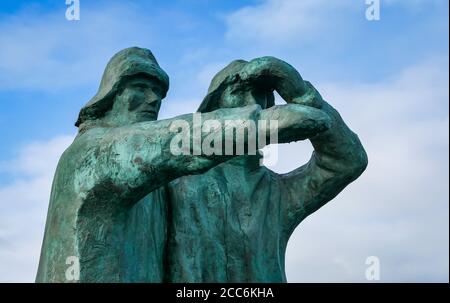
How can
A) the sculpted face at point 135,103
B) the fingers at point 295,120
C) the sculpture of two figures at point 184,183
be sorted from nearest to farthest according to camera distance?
the fingers at point 295,120 < the sculpture of two figures at point 184,183 < the sculpted face at point 135,103

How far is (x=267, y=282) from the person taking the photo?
6559 mm

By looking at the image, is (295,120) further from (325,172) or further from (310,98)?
(325,172)

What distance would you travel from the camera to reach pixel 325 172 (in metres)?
7.02

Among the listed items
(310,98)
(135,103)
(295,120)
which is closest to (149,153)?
(295,120)

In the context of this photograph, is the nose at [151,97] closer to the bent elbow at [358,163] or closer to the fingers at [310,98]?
the fingers at [310,98]

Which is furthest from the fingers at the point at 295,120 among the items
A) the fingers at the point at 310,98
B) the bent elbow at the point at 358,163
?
the bent elbow at the point at 358,163

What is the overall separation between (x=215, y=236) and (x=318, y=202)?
975 mm

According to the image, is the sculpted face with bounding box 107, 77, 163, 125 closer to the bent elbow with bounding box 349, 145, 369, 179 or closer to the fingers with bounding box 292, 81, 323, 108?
the fingers with bounding box 292, 81, 323, 108

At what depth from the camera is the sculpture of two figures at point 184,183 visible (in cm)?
544
